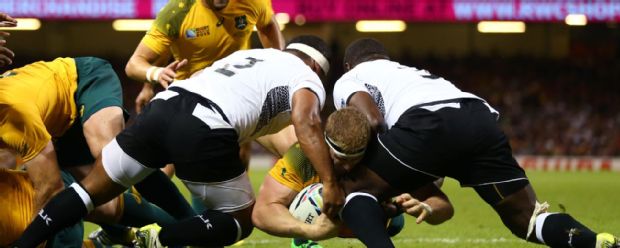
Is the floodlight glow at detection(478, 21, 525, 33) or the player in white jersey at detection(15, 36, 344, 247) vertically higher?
the player in white jersey at detection(15, 36, 344, 247)

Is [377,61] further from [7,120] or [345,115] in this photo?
[7,120]

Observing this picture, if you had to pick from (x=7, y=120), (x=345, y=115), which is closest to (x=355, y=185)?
(x=345, y=115)

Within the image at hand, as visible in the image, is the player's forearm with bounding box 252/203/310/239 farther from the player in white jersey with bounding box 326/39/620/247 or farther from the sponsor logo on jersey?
the sponsor logo on jersey

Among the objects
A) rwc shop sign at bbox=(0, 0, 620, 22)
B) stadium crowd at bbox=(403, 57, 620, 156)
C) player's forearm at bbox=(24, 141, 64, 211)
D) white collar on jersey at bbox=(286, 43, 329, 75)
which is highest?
white collar on jersey at bbox=(286, 43, 329, 75)

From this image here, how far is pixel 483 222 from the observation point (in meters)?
9.60

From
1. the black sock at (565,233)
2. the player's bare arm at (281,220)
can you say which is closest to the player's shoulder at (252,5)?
the player's bare arm at (281,220)

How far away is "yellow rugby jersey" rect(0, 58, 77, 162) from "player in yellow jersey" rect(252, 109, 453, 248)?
4.58ft

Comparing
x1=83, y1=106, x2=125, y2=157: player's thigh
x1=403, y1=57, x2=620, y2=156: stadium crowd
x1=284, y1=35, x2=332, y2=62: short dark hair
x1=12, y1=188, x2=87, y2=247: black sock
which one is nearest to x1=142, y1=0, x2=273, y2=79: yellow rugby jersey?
x1=83, y1=106, x2=125, y2=157: player's thigh

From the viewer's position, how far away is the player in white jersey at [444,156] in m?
5.44

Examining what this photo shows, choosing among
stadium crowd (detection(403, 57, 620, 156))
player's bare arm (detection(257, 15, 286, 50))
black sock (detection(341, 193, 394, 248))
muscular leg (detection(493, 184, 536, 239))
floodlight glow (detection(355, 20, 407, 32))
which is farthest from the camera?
floodlight glow (detection(355, 20, 407, 32))

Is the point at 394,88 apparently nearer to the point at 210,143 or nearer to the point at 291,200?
the point at 291,200

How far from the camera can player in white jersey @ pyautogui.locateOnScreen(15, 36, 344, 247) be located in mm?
5398

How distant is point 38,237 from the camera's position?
553 cm

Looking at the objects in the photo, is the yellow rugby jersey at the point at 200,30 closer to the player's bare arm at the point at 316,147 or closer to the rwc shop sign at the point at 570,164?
the player's bare arm at the point at 316,147
